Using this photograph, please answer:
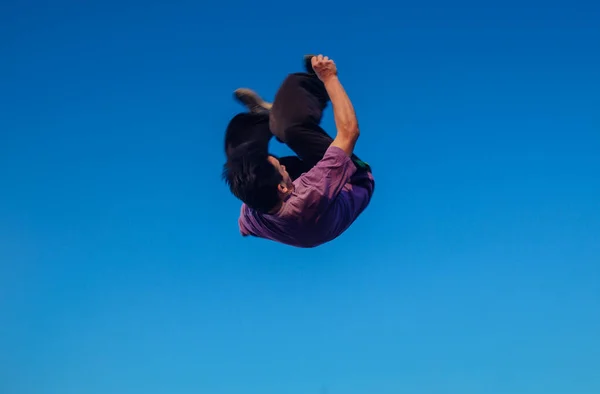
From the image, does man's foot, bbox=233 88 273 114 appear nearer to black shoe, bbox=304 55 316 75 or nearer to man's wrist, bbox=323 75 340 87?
black shoe, bbox=304 55 316 75

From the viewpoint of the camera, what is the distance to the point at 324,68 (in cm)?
592

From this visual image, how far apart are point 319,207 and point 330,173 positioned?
34cm

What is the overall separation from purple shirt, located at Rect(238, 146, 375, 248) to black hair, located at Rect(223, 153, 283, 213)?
162 millimetres

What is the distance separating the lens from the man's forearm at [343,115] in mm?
5699

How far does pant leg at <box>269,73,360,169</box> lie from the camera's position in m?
5.88

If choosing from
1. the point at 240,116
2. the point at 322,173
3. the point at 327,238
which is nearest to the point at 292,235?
the point at 327,238

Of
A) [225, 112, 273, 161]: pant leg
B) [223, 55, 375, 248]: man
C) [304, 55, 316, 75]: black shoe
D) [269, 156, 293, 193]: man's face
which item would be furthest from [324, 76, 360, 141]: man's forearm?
[225, 112, 273, 161]: pant leg

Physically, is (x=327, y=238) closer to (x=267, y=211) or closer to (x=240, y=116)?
(x=267, y=211)

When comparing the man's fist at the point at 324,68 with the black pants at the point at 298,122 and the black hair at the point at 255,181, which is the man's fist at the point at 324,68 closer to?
the black pants at the point at 298,122

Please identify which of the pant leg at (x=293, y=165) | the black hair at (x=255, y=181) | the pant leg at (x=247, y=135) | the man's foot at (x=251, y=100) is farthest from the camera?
the man's foot at (x=251, y=100)

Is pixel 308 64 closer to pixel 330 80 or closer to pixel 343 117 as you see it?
pixel 330 80

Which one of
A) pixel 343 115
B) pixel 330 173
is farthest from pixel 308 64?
pixel 330 173

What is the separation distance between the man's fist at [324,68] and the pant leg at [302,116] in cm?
15

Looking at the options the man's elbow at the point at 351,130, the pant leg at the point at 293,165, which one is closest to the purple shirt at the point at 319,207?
the man's elbow at the point at 351,130
